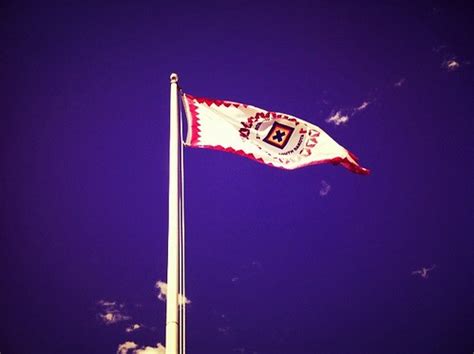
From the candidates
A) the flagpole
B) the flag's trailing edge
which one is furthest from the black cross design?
the flagpole

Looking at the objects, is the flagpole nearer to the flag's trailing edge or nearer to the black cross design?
the flag's trailing edge

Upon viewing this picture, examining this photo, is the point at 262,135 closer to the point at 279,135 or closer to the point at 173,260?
the point at 279,135

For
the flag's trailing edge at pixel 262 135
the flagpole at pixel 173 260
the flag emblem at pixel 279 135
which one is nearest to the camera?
the flagpole at pixel 173 260

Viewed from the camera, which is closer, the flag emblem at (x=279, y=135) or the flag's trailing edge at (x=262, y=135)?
the flag's trailing edge at (x=262, y=135)

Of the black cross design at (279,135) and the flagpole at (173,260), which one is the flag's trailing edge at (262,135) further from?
the flagpole at (173,260)

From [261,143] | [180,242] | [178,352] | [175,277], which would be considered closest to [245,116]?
[261,143]

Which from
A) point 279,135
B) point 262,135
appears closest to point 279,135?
point 279,135

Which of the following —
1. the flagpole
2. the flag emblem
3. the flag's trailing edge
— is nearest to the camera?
the flagpole

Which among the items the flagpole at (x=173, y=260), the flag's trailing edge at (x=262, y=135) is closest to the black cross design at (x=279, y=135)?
the flag's trailing edge at (x=262, y=135)

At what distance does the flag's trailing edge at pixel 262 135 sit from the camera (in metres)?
7.68

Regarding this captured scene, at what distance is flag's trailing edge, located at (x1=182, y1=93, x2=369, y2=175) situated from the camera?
7676 millimetres

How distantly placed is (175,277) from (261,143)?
4178 millimetres

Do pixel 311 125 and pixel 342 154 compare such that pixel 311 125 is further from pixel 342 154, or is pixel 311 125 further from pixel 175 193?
pixel 175 193

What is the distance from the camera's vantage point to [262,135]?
8.22 metres
